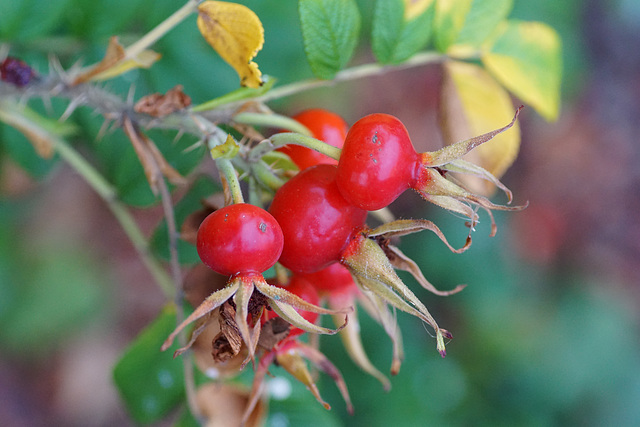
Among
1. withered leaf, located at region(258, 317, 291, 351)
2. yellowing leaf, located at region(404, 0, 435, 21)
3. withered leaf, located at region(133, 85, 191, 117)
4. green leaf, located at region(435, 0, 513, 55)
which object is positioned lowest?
withered leaf, located at region(258, 317, 291, 351)

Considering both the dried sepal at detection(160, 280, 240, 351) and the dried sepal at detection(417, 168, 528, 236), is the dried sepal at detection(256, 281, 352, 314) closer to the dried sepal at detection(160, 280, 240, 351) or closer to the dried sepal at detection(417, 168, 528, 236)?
the dried sepal at detection(160, 280, 240, 351)

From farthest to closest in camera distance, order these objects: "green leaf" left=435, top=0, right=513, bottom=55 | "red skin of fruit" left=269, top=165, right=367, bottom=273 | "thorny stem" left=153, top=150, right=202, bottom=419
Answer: "green leaf" left=435, top=0, right=513, bottom=55, "thorny stem" left=153, top=150, right=202, bottom=419, "red skin of fruit" left=269, top=165, right=367, bottom=273

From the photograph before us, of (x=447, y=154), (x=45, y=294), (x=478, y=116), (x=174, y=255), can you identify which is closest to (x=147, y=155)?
(x=174, y=255)

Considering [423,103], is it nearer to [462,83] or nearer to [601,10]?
[601,10]

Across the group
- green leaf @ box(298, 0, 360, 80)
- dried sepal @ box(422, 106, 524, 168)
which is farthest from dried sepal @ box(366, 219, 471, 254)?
green leaf @ box(298, 0, 360, 80)

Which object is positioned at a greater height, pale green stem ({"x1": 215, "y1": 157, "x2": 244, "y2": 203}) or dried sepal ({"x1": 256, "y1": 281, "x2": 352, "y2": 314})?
pale green stem ({"x1": 215, "y1": 157, "x2": 244, "y2": 203})

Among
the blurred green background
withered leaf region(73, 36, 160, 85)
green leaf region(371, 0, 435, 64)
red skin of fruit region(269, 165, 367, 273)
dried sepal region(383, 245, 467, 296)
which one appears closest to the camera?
red skin of fruit region(269, 165, 367, 273)

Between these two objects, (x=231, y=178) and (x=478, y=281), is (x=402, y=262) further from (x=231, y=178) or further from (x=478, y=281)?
(x=478, y=281)
